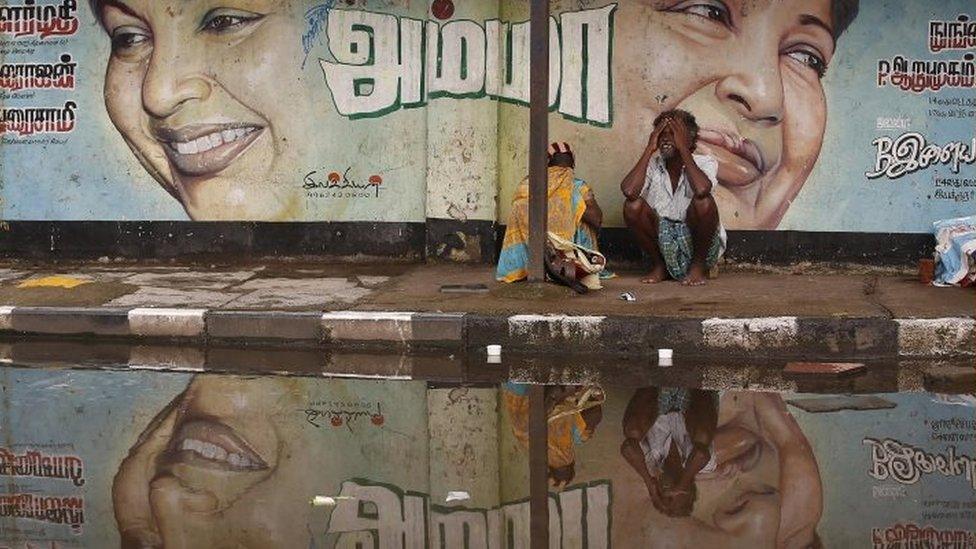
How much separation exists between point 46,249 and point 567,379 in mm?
5645

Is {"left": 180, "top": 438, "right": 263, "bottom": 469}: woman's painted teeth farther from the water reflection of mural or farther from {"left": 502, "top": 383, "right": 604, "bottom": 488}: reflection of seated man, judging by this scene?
{"left": 502, "top": 383, "right": 604, "bottom": 488}: reflection of seated man

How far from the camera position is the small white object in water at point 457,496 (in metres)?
6.78

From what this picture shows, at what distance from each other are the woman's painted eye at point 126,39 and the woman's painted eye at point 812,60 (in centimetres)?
524

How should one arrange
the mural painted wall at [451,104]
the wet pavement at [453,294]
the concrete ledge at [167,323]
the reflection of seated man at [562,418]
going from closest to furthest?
the reflection of seated man at [562,418], the wet pavement at [453,294], the concrete ledge at [167,323], the mural painted wall at [451,104]

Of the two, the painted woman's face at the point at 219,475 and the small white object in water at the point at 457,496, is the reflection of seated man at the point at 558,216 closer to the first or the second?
the painted woman's face at the point at 219,475

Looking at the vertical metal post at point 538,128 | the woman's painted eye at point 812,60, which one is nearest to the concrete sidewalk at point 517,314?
the vertical metal post at point 538,128

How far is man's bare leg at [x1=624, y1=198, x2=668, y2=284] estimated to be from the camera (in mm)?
11562

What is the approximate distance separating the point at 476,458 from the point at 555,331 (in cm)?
275

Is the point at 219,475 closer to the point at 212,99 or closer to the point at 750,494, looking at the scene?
the point at 750,494

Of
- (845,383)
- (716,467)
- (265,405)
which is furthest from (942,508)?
(265,405)

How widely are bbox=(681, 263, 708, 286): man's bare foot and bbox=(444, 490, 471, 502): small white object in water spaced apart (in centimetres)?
490

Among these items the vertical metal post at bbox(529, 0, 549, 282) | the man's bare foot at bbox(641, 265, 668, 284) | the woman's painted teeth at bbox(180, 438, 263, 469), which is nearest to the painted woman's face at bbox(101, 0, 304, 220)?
the vertical metal post at bbox(529, 0, 549, 282)

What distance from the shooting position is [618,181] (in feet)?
40.7

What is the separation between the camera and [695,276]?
11.5m
